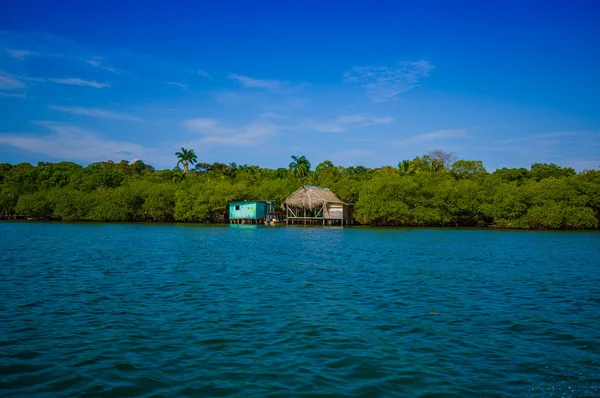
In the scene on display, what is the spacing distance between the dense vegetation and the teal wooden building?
155cm

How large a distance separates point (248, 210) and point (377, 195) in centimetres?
1672

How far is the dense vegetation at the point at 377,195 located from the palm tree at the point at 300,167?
0.73 feet

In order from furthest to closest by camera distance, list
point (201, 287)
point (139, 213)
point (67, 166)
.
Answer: point (67, 166), point (139, 213), point (201, 287)

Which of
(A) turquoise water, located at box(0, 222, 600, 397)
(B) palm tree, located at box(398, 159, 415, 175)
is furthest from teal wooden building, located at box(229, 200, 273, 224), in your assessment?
(A) turquoise water, located at box(0, 222, 600, 397)

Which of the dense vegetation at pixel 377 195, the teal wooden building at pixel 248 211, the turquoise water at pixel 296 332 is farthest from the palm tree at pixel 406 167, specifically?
the turquoise water at pixel 296 332

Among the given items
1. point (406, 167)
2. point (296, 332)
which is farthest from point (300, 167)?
point (296, 332)

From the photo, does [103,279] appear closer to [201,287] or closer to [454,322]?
[201,287]

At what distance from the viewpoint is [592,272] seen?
15.9 m

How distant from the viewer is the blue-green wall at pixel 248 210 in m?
57.8

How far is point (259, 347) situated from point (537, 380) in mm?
3925

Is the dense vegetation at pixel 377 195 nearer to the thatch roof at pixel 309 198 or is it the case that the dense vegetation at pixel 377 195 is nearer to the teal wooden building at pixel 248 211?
the teal wooden building at pixel 248 211

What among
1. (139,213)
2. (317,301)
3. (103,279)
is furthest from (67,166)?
(317,301)

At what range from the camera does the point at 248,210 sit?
5812 cm

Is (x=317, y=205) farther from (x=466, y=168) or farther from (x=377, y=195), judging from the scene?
(x=466, y=168)
